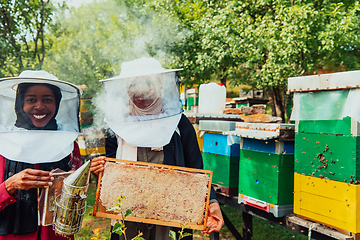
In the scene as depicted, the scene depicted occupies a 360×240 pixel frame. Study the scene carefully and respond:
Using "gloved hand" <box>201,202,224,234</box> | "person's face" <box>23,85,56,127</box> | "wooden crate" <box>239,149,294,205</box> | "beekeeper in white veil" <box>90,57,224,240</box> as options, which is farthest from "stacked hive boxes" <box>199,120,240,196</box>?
"person's face" <box>23,85,56,127</box>

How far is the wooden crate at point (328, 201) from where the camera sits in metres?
1.98

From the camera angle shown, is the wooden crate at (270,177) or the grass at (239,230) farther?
the grass at (239,230)

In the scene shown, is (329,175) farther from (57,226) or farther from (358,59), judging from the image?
(358,59)

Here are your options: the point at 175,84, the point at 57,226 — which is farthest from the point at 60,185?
the point at 175,84

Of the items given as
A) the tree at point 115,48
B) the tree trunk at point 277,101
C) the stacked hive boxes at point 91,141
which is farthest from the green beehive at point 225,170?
the tree trunk at point 277,101

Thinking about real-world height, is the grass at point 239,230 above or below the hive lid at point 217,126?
below

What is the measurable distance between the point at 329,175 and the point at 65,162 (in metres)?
2.11

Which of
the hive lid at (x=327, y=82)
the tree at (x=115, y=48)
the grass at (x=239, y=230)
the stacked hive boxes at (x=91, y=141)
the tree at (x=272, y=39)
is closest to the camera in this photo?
the hive lid at (x=327, y=82)

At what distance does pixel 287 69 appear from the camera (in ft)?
22.2

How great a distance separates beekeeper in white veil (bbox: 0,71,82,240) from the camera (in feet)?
5.11

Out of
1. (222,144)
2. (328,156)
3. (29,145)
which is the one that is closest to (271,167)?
(328,156)

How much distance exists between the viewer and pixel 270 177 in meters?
2.63

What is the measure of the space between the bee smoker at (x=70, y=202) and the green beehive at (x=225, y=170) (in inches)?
86.1

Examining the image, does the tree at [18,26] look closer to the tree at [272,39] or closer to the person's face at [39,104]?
the tree at [272,39]
